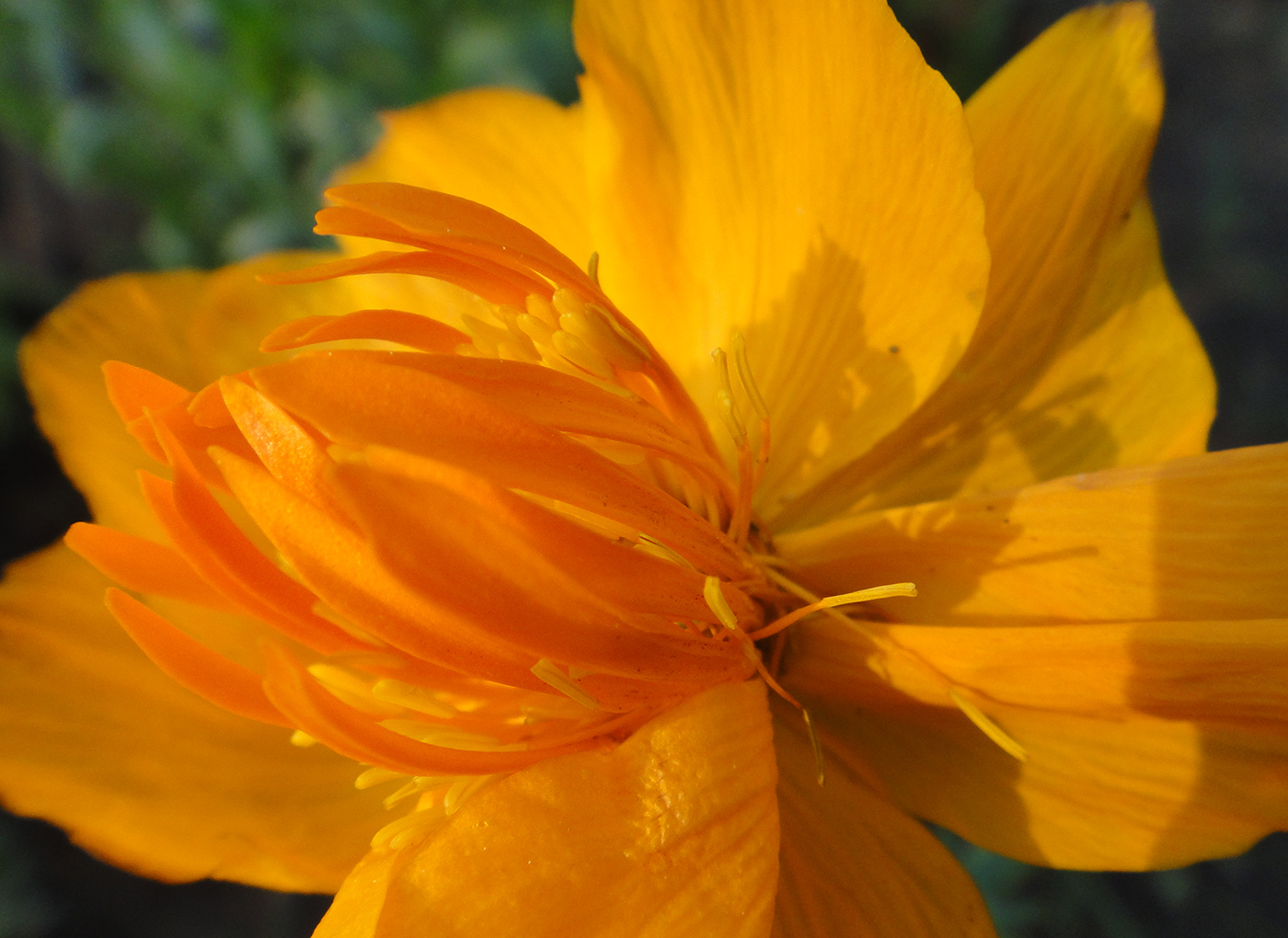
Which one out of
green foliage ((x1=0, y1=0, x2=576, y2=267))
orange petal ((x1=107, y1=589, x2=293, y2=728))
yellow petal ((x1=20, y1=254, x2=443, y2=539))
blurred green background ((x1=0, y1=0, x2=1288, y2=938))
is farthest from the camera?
blurred green background ((x1=0, y1=0, x2=1288, y2=938))

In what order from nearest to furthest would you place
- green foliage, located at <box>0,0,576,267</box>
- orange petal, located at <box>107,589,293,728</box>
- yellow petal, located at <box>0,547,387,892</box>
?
orange petal, located at <box>107,589,293,728</box> < yellow petal, located at <box>0,547,387,892</box> < green foliage, located at <box>0,0,576,267</box>

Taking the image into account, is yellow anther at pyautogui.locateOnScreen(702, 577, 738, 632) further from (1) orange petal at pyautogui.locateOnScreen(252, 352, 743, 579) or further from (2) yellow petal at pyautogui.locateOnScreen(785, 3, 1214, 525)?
(2) yellow petal at pyautogui.locateOnScreen(785, 3, 1214, 525)

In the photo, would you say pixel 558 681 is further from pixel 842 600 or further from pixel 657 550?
pixel 842 600

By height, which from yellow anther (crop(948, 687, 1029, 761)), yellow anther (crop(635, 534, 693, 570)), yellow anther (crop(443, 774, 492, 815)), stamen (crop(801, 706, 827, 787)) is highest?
yellow anther (crop(635, 534, 693, 570))

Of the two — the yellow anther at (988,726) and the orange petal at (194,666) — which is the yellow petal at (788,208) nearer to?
the yellow anther at (988,726)

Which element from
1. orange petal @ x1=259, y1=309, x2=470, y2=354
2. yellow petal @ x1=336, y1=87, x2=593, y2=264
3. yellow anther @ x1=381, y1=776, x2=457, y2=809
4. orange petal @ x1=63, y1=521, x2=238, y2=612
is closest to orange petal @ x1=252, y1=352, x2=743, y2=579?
orange petal @ x1=259, y1=309, x2=470, y2=354

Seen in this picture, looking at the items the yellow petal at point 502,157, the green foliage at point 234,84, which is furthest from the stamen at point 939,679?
the green foliage at point 234,84
